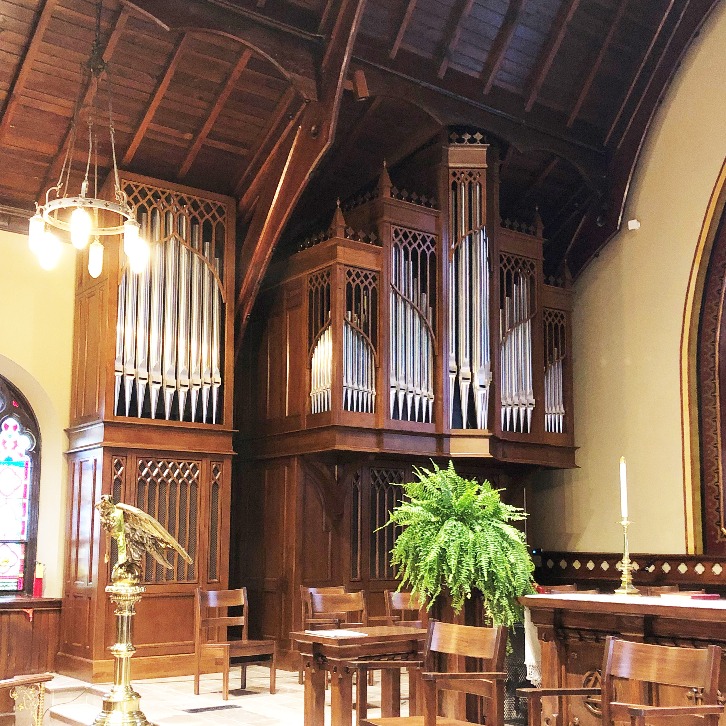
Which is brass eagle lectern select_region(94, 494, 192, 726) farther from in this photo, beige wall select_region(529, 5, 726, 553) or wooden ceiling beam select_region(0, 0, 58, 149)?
beige wall select_region(529, 5, 726, 553)

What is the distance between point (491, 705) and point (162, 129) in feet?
Answer: 20.7

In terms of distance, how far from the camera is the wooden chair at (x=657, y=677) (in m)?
3.98

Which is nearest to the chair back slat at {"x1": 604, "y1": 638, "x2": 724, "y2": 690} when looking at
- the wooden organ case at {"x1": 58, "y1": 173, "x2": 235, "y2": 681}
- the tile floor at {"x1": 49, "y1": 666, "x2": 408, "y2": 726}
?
the tile floor at {"x1": 49, "y1": 666, "x2": 408, "y2": 726}

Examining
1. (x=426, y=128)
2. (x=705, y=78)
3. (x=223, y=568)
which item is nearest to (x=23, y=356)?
(x=223, y=568)

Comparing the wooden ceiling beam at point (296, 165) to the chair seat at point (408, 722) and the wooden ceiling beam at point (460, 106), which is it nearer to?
the wooden ceiling beam at point (460, 106)

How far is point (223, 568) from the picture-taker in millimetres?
9469

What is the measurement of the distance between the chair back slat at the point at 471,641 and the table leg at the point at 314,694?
946 mm

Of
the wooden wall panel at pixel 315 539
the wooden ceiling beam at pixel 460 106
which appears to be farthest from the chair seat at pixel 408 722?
the wooden ceiling beam at pixel 460 106

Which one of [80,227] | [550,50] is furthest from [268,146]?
[80,227]

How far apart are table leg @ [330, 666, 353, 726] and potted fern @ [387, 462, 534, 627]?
2.21ft

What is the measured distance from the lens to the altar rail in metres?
9.32

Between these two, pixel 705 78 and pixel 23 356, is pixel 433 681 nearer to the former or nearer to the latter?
pixel 23 356

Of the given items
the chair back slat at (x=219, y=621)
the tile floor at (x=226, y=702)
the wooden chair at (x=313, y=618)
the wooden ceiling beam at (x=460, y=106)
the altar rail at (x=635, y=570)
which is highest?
the wooden ceiling beam at (x=460, y=106)

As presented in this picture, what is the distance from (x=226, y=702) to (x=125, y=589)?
3535 mm
